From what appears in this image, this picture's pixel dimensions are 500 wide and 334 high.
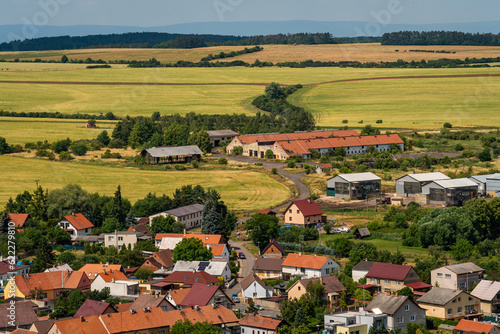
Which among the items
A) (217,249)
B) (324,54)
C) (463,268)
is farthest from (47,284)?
(324,54)

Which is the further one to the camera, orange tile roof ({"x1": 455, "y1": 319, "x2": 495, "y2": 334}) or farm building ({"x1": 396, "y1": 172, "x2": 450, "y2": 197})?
farm building ({"x1": 396, "y1": 172, "x2": 450, "y2": 197})

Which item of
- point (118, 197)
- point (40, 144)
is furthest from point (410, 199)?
point (40, 144)

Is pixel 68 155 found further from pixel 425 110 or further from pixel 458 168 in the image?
pixel 425 110

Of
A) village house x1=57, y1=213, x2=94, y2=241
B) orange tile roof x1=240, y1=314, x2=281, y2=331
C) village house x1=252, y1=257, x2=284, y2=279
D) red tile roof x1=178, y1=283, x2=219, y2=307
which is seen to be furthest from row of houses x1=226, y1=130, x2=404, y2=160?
orange tile roof x1=240, y1=314, x2=281, y2=331

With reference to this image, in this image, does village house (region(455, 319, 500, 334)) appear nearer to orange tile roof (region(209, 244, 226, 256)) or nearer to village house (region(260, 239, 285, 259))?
village house (region(260, 239, 285, 259))

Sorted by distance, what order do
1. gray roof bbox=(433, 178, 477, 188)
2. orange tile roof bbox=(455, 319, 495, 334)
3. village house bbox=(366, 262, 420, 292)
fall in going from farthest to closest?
gray roof bbox=(433, 178, 477, 188)
village house bbox=(366, 262, 420, 292)
orange tile roof bbox=(455, 319, 495, 334)

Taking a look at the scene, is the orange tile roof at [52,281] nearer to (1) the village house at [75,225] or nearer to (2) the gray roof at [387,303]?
(1) the village house at [75,225]
